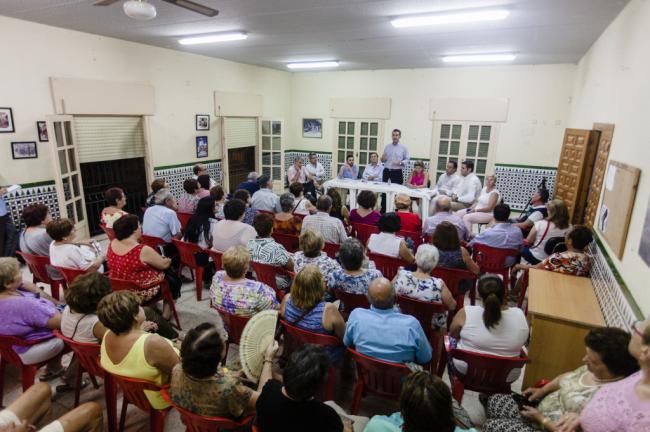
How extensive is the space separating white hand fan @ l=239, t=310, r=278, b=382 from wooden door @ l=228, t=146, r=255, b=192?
7388mm

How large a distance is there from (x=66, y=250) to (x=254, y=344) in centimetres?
217

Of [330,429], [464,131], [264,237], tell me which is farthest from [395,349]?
[464,131]

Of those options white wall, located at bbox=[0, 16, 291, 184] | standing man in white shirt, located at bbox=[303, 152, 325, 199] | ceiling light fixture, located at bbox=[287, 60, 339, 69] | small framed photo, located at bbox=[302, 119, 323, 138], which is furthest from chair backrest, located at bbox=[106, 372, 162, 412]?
small framed photo, located at bbox=[302, 119, 323, 138]

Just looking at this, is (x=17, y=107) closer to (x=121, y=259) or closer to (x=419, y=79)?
(x=121, y=259)

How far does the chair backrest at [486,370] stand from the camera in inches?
84.5

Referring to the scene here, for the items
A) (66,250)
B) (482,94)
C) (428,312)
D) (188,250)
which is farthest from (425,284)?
(482,94)

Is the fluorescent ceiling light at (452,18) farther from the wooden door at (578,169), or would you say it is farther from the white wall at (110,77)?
the white wall at (110,77)

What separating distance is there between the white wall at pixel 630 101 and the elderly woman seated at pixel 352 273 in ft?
5.62

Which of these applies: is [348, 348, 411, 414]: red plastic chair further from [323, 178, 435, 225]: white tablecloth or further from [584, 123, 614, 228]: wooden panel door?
[323, 178, 435, 225]: white tablecloth

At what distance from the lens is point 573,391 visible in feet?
6.20

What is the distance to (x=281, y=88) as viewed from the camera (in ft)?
34.0

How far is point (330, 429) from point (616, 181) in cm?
329

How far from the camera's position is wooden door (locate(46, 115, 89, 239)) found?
5.18m

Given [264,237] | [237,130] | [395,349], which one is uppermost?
[237,130]
